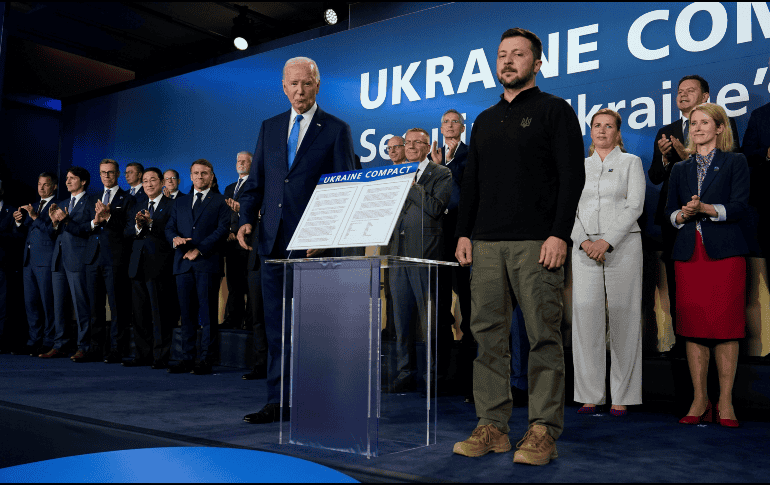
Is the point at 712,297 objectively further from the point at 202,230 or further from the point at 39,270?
the point at 39,270

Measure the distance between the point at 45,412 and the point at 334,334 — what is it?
1.46m

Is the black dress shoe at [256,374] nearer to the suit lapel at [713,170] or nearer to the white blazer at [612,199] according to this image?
the white blazer at [612,199]

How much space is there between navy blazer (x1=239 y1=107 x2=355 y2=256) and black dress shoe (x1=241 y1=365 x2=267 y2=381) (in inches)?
77.4

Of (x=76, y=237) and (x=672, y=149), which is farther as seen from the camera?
(x=76, y=237)

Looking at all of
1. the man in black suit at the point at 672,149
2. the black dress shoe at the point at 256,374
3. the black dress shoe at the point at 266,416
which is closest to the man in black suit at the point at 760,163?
the man in black suit at the point at 672,149

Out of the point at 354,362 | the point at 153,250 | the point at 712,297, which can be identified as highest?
the point at 153,250

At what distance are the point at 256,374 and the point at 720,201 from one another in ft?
11.0

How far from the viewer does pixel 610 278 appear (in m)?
3.56

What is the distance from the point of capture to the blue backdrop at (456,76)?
14.1 ft

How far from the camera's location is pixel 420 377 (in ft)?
8.08

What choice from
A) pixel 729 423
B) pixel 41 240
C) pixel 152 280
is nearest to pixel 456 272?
pixel 729 423

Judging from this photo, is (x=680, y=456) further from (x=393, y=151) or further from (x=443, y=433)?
(x=393, y=151)

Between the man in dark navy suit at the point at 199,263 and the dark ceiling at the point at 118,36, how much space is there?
3.34 metres

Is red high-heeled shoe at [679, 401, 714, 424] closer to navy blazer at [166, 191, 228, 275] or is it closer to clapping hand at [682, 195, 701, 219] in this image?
clapping hand at [682, 195, 701, 219]
